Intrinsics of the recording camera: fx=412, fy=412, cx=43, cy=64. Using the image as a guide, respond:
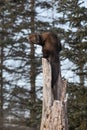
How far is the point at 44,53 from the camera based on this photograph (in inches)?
341

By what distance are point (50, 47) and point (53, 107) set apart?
1330 millimetres

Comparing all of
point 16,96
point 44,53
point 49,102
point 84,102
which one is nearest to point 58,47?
point 44,53

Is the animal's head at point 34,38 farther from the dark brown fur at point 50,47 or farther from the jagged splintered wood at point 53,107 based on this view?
the jagged splintered wood at point 53,107

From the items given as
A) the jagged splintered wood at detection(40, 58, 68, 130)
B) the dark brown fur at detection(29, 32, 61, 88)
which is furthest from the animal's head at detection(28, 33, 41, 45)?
the jagged splintered wood at detection(40, 58, 68, 130)

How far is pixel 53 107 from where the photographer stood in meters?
8.18

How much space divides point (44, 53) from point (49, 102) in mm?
1083

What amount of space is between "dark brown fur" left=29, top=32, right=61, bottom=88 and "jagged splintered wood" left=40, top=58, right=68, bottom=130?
0.13 meters

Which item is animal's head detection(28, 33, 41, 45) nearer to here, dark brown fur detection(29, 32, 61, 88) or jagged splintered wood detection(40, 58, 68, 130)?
dark brown fur detection(29, 32, 61, 88)

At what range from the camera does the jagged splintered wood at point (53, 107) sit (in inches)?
320

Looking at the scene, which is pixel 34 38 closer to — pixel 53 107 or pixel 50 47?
pixel 50 47

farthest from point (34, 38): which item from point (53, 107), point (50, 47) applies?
point (53, 107)

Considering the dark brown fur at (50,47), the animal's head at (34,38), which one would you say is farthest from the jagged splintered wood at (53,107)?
the animal's head at (34,38)

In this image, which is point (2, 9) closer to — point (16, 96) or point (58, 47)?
point (16, 96)

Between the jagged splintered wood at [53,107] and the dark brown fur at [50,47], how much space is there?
0.44 feet
